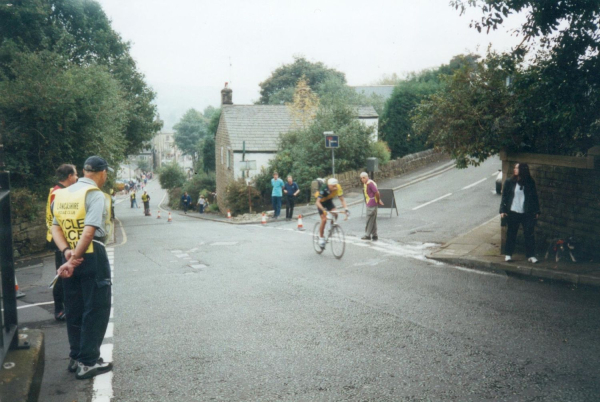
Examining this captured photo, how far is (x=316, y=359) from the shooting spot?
5.44 metres

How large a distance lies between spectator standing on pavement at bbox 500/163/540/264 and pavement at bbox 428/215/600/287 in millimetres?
308

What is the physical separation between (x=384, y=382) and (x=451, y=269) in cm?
584

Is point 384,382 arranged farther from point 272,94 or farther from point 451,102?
point 272,94

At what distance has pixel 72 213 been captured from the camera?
16.5 ft

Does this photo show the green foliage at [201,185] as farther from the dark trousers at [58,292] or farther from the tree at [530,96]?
the dark trousers at [58,292]

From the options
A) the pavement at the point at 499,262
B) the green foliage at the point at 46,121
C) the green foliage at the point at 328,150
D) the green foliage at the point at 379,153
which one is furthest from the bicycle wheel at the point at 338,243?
the green foliage at the point at 379,153

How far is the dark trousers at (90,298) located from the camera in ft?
16.4

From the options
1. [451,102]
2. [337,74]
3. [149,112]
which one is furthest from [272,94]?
[451,102]

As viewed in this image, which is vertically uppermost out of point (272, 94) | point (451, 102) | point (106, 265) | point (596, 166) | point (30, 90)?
point (272, 94)

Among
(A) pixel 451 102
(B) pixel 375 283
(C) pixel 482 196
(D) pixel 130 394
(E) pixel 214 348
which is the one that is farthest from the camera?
(C) pixel 482 196

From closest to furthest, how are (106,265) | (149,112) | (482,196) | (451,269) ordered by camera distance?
(106,265)
(451,269)
(482,196)
(149,112)

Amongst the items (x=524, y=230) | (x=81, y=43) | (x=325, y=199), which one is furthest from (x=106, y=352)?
(x=81, y=43)

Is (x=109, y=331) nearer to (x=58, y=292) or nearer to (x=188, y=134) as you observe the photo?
(x=58, y=292)

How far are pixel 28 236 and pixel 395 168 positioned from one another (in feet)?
70.5
